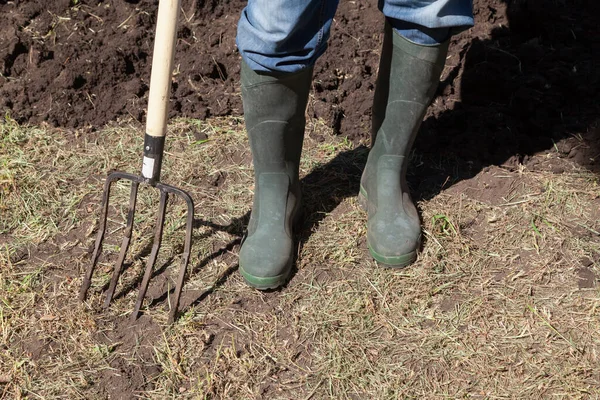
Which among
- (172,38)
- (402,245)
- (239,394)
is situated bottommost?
(239,394)

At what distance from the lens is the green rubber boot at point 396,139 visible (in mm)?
2176

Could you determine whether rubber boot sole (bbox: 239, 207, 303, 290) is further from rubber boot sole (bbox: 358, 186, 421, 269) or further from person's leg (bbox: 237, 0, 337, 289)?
rubber boot sole (bbox: 358, 186, 421, 269)

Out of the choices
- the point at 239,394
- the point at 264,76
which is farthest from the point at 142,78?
the point at 239,394

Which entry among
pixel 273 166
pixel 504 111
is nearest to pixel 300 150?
pixel 273 166

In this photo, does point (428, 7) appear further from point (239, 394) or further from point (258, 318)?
point (239, 394)

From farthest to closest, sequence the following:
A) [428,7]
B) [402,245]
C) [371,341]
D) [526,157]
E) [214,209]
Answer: [526,157] < [214,209] < [402,245] < [371,341] < [428,7]

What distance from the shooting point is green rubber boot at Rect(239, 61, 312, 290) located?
205 centimetres

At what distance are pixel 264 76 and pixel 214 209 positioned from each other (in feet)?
2.53

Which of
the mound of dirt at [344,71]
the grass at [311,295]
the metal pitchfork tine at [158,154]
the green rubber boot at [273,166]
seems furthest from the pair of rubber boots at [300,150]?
the mound of dirt at [344,71]

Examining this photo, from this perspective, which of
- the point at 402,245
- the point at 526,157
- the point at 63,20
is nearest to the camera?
the point at 402,245

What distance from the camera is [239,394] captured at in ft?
6.51

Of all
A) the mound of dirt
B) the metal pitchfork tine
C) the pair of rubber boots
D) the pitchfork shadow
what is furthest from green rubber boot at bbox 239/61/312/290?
the mound of dirt

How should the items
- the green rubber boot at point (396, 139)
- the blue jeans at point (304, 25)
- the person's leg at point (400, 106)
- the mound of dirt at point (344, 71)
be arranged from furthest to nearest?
1. the mound of dirt at point (344, 71)
2. the green rubber boot at point (396, 139)
3. the person's leg at point (400, 106)
4. the blue jeans at point (304, 25)

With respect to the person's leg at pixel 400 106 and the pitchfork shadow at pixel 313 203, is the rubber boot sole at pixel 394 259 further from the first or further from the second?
the pitchfork shadow at pixel 313 203
